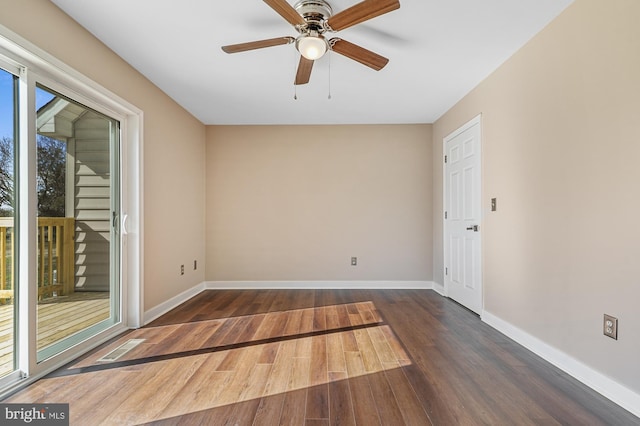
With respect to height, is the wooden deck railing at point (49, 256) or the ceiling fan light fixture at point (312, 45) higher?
the ceiling fan light fixture at point (312, 45)

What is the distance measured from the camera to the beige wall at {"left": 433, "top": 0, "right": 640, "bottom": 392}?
1730 mm

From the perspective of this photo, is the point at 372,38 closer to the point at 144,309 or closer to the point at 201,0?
the point at 201,0

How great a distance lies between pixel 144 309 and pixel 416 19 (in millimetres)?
3410

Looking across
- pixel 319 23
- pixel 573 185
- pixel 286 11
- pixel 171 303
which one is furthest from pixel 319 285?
pixel 286 11

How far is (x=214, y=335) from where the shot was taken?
279cm

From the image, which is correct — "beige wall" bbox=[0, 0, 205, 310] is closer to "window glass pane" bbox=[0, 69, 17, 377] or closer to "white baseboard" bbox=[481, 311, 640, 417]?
"window glass pane" bbox=[0, 69, 17, 377]

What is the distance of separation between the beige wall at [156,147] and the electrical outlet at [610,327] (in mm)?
3582

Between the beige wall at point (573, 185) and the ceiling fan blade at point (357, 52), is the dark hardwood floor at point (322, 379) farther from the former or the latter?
the ceiling fan blade at point (357, 52)

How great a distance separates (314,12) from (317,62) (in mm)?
789

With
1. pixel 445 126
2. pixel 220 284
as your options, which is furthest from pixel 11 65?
pixel 445 126

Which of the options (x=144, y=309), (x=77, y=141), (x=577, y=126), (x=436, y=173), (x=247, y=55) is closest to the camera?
(x=577, y=126)

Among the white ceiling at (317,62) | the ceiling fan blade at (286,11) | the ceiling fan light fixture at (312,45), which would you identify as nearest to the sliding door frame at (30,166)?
the white ceiling at (317,62)

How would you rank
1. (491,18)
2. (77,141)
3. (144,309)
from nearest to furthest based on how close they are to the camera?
(491,18) < (77,141) < (144,309)

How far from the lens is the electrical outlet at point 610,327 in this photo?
5.85 feet
